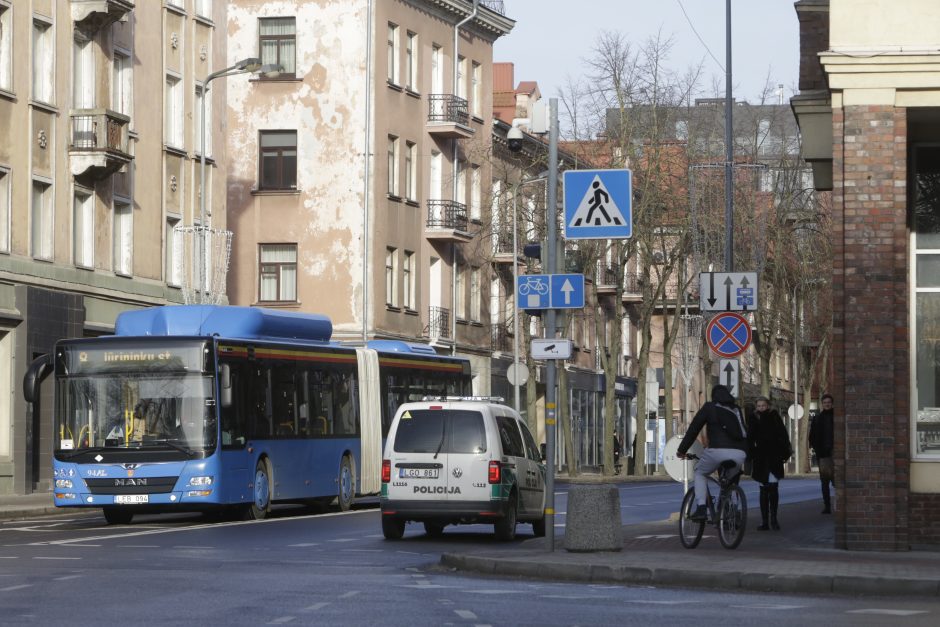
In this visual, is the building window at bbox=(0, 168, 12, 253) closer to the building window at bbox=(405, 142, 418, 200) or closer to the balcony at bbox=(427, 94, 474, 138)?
the building window at bbox=(405, 142, 418, 200)

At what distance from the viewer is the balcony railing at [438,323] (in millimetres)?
62625

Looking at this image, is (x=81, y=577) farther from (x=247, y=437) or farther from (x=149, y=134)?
(x=149, y=134)

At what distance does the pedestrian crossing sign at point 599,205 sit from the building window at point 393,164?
4009 cm

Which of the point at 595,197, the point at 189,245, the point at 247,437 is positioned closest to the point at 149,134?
the point at 189,245

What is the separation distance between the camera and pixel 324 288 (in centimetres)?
5891

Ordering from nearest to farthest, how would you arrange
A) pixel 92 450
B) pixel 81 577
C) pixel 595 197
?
pixel 81 577
pixel 595 197
pixel 92 450

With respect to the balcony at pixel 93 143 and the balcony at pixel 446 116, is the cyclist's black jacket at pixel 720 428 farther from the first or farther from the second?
the balcony at pixel 446 116

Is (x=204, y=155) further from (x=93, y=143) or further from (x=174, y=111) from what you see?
(x=93, y=143)

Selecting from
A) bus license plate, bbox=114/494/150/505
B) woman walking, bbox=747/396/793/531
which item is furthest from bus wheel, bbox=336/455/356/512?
woman walking, bbox=747/396/793/531

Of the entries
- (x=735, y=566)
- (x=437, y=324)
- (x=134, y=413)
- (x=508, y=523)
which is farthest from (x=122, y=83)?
(x=735, y=566)

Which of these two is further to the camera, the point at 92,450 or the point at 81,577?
the point at 92,450

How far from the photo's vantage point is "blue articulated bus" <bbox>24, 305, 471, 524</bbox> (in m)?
28.0

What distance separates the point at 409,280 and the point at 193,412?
33.4 m

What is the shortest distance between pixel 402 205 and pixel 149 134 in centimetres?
1544
